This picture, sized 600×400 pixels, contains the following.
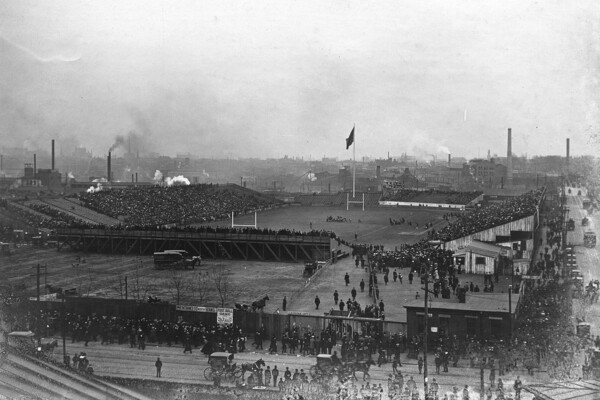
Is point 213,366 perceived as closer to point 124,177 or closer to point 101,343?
point 101,343

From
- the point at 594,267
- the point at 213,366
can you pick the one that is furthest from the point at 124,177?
the point at 213,366

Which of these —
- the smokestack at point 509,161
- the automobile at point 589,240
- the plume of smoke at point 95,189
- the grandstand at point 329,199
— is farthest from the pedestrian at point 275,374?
the smokestack at point 509,161

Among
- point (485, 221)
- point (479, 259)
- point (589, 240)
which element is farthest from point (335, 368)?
point (589, 240)

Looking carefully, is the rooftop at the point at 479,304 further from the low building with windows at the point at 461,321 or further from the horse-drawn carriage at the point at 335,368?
the horse-drawn carriage at the point at 335,368

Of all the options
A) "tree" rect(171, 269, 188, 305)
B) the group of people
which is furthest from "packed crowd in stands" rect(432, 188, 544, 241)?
the group of people

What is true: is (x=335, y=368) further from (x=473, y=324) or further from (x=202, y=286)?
(x=202, y=286)
